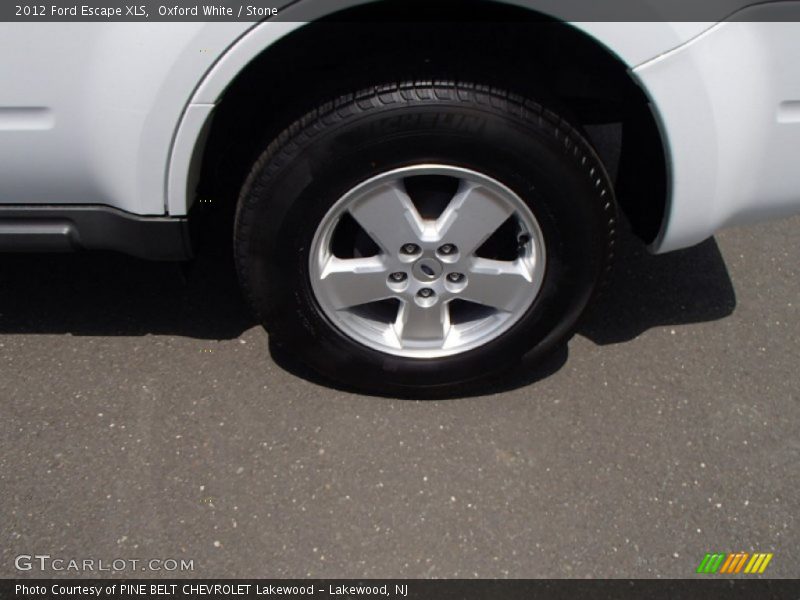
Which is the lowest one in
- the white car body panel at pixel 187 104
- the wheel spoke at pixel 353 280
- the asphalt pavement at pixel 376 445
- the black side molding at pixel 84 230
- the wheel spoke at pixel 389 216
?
the asphalt pavement at pixel 376 445

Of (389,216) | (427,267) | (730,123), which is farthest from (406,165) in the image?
(730,123)

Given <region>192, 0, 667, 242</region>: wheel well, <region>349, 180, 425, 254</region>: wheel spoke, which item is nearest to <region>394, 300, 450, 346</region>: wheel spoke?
<region>349, 180, 425, 254</region>: wheel spoke

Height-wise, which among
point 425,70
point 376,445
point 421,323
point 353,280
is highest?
point 425,70

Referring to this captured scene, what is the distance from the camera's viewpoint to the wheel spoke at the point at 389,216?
78.4 inches

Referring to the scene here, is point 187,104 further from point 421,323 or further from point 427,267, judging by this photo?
point 421,323

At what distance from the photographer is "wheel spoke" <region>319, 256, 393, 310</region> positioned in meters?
2.10

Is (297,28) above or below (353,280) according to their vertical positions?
above

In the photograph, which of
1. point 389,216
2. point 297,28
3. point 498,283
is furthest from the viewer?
point 498,283

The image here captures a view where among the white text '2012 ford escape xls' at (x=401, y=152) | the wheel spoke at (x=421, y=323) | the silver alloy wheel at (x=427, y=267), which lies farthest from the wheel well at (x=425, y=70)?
the wheel spoke at (x=421, y=323)

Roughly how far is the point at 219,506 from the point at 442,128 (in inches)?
43.6

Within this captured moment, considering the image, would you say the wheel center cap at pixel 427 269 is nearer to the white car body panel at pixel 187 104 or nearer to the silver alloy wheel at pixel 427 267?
the silver alloy wheel at pixel 427 267

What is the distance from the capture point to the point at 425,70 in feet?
6.08

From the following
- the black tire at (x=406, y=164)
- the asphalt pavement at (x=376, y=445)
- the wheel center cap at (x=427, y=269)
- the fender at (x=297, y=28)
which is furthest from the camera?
the wheel center cap at (x=427, y=269)
